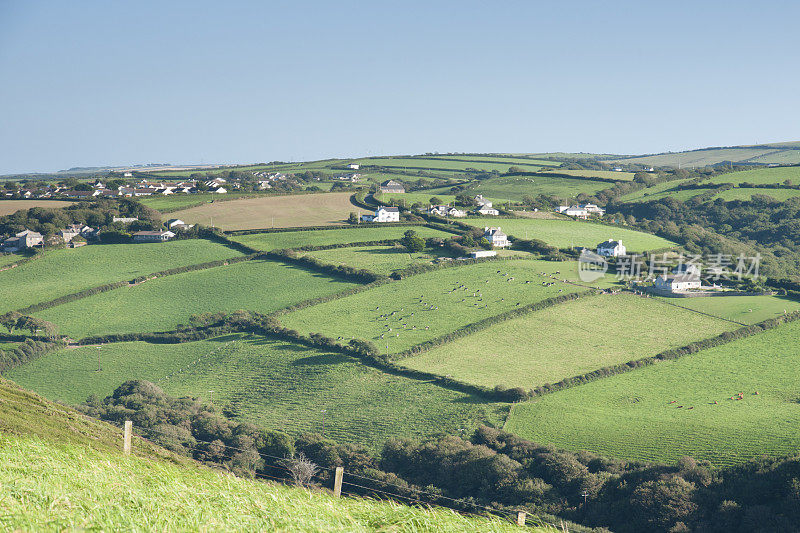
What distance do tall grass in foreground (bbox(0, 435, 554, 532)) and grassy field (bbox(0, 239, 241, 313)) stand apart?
230 ft

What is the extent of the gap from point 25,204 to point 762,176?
480 feet

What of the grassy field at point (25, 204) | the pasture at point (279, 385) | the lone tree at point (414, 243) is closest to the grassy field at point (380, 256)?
the lone tree at point (414, 243)

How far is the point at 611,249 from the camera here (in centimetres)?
9475

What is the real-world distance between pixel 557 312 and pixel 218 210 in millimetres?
71621

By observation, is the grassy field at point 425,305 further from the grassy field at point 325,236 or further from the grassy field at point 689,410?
the grassy field at point 325,236

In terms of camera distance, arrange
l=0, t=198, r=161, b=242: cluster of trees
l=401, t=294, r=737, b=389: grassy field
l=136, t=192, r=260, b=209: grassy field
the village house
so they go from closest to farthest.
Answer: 1. l=401, t=294, r=737, b=389: grassy field
2. the village house
3. l=0, t=198, r=161, b=242: cluster of trees
4. l=136, t=192, r=260, b=209: grassy field

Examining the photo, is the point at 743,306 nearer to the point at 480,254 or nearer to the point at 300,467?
the point at 480,254

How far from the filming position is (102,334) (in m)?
68.0

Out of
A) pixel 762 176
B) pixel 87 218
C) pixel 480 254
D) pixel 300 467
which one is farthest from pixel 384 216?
pixel 762 176

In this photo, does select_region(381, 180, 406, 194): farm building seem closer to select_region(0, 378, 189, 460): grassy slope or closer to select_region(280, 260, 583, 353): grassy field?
select_region(280, 260, 583, 353): grassy field

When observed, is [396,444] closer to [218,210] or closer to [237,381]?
[237,381]

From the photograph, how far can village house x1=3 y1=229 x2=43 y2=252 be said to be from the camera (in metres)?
96.4

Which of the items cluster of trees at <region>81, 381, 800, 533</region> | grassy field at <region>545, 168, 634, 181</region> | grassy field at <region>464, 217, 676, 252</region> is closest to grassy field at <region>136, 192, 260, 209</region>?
grassy field at <region>464, 217, 676, 252</region>

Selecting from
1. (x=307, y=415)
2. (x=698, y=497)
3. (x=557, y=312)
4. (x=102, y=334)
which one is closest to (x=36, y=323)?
(x=102, y=334)
